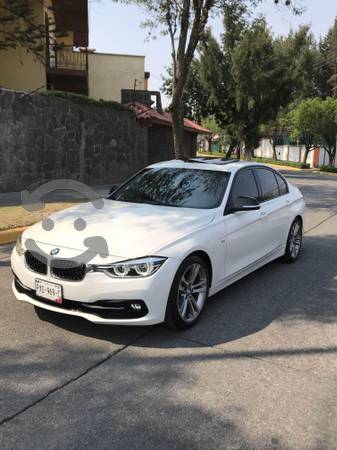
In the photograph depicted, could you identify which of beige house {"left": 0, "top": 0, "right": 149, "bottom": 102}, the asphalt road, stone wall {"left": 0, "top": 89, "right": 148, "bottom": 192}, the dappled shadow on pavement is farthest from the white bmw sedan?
beige house {"left": 0, "top": 0, "right": 149, "bottom": 102}

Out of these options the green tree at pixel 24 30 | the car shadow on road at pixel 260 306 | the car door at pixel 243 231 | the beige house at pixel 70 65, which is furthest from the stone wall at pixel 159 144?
the car door at pixel 243 231

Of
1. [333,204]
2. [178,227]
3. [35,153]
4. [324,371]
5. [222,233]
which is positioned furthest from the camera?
[333,204]

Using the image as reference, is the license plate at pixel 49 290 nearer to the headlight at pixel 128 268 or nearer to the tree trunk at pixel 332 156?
the headlight at pixel 128 268

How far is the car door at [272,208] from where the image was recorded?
610cm

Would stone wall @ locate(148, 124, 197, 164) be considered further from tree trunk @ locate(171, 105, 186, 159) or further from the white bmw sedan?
the white bmw sedan

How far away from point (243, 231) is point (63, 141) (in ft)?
32.4

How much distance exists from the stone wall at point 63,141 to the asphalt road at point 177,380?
308 inches

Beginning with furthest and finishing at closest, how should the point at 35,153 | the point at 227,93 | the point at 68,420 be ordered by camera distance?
1. the point at 227,93
2. the point at 35,153
3. the point at 68,420

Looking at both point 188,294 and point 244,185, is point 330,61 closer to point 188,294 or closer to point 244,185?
point 244,185

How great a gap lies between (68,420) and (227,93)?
94.2 ft

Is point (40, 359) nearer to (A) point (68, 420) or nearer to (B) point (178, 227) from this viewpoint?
(A) point (68, 420)

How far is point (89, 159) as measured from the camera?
605 inches

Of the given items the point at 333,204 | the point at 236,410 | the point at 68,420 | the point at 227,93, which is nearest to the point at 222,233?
the point at 236,410

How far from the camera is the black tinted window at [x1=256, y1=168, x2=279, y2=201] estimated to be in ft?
21.0
